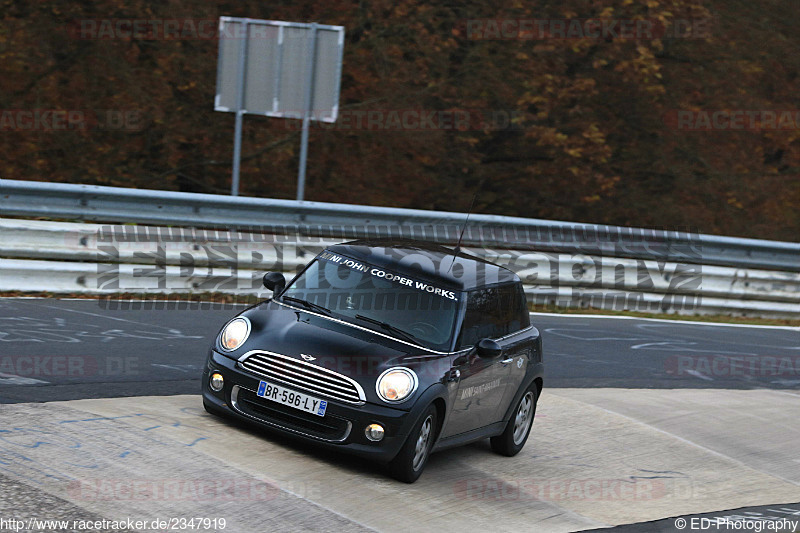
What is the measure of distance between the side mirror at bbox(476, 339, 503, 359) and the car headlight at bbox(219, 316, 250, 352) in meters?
1.68

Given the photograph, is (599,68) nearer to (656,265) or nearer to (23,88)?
(656,265)

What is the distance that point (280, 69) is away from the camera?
16.0 meters

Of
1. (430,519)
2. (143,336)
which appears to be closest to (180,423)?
(430,519)

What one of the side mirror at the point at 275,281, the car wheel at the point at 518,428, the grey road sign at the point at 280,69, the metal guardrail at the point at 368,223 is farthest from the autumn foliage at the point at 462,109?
the car wheel at the point at 518,428

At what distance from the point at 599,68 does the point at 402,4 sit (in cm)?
457

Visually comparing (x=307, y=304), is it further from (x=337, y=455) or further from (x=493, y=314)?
(x=493, y=314)

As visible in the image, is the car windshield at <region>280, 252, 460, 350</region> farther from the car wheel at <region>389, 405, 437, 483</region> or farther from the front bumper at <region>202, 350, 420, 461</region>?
the front bumper at <region>202, 350, 420, 461</region>

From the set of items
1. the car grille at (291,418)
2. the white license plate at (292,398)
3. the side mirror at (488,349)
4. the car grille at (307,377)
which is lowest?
the car grille at (291,418)

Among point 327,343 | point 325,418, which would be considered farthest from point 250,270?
point 325,418

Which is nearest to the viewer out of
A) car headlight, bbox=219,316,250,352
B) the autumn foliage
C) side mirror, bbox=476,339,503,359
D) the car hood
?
the car hood

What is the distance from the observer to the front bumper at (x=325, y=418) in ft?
23.4

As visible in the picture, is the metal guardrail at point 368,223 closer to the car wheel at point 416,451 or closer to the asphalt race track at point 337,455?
the asphalt race track at point 337,455

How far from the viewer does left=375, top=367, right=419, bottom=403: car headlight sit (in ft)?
23.6

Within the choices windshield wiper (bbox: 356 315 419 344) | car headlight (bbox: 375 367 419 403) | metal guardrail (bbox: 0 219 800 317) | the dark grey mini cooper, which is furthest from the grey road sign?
car headlight (bbox: 375 367 419 403)
